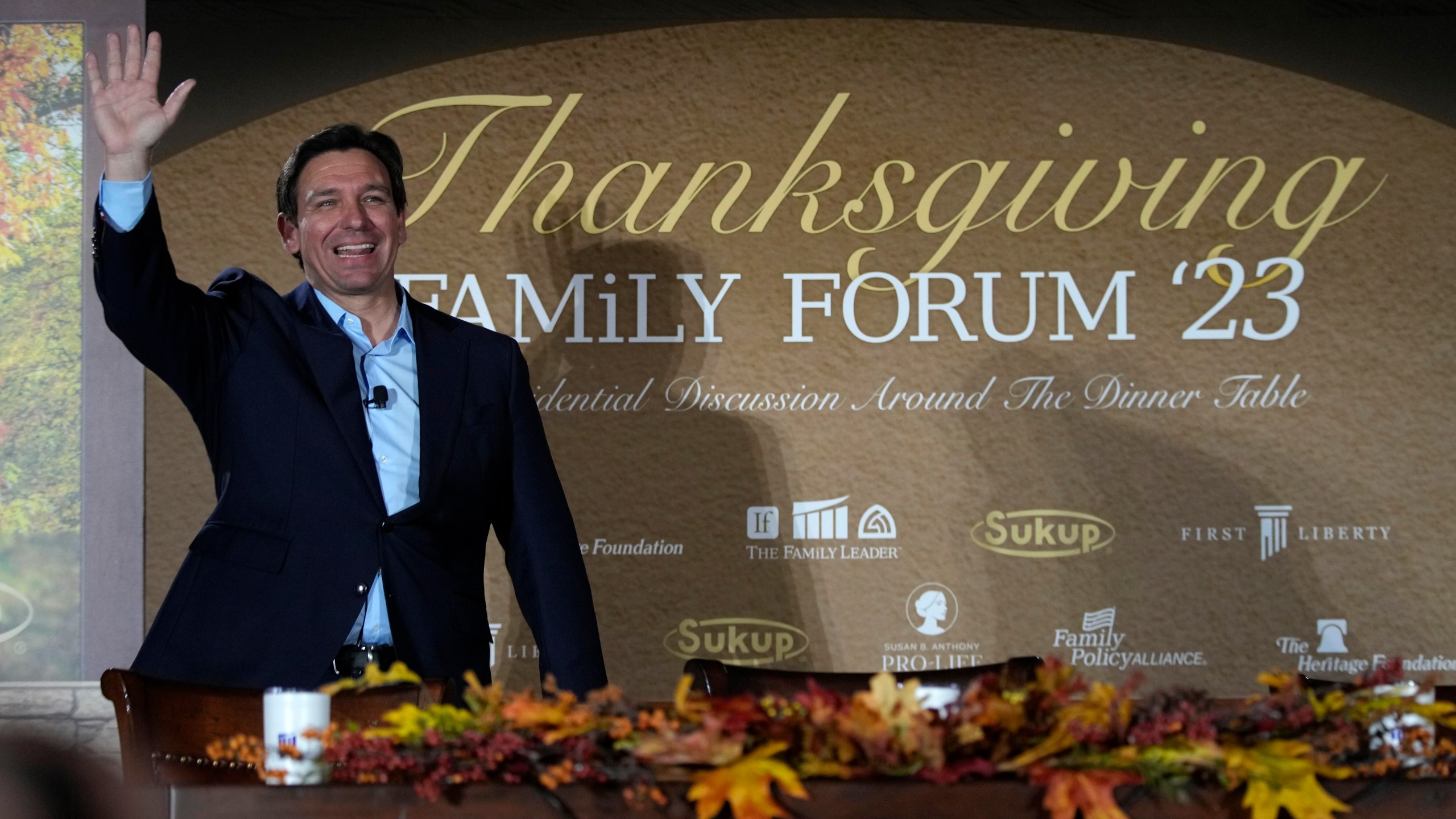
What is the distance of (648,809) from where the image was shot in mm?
1278

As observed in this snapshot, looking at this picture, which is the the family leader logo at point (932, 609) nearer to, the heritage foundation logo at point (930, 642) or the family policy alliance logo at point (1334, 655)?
the heritage foundation logo at point (930, 642)

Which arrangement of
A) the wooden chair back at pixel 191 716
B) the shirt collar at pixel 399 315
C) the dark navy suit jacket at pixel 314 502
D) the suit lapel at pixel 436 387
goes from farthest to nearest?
the shirt collar at pixel 399 315
the suit lapel at pixel 436 387
the dark navy suit jacket at pixel 314 502
the wooden chair back at pixel 191 716

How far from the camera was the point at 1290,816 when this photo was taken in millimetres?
1300

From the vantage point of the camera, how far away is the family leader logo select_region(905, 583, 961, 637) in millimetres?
3684

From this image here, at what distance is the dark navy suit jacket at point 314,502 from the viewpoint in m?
2.33

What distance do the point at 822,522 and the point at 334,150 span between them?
1636 mm

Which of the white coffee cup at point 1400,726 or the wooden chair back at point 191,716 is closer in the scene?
the white coffee cup at point 1400,726

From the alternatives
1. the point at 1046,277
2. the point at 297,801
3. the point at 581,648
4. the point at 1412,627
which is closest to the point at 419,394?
the point at 581,648

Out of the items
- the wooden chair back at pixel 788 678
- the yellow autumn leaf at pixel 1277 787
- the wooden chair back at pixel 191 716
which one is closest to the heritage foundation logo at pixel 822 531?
the wooden chair back at pixel 788 678

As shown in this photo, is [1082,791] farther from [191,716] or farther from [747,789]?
[191,716]

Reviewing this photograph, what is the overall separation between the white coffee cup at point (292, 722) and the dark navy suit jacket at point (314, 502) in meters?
0.84

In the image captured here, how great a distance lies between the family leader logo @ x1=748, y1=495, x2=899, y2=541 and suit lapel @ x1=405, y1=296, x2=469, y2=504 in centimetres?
129

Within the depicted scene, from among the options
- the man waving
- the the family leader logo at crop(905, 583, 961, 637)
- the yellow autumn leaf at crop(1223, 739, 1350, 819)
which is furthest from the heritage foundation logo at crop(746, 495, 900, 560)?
the yellow autumn leaf at crop(1223, 739, 1350, 819)

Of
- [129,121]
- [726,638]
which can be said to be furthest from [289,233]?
[726,638]
